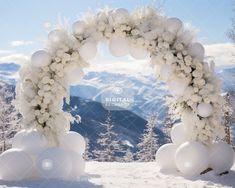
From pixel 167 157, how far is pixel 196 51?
2136 millimetres

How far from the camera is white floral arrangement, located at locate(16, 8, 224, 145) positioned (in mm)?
8406

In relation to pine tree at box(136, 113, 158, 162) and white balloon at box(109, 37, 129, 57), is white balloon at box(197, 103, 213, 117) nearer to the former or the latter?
white balloon at box(109, 37, 129, 57)

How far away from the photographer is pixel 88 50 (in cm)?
859

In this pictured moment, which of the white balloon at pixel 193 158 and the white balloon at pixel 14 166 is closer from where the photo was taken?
the white balloon at pixel 14 166

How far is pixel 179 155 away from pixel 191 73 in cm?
154

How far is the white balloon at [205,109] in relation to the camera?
855cm

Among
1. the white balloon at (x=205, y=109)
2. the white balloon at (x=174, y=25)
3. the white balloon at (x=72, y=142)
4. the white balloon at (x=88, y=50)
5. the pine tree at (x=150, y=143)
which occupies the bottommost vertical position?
the white balloon at (x=72, y=142)

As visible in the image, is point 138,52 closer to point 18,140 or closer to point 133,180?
point 133,180

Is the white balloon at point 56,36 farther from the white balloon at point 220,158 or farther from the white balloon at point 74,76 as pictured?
the white balloon at point 220,158

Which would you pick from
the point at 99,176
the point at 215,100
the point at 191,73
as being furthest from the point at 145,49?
the point at 99,176

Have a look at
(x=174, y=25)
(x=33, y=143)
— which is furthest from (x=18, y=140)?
(x=174, y=25)

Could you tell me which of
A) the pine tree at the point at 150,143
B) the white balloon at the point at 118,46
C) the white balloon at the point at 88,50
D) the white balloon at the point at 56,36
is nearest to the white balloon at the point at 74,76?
the white balloon at the point at 88,50

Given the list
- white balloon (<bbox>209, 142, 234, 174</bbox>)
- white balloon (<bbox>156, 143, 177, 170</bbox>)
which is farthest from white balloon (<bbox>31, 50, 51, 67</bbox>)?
white balloon (<bbox>209, 142, 234, 174</bbox>)

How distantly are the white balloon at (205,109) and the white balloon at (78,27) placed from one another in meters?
2.59
